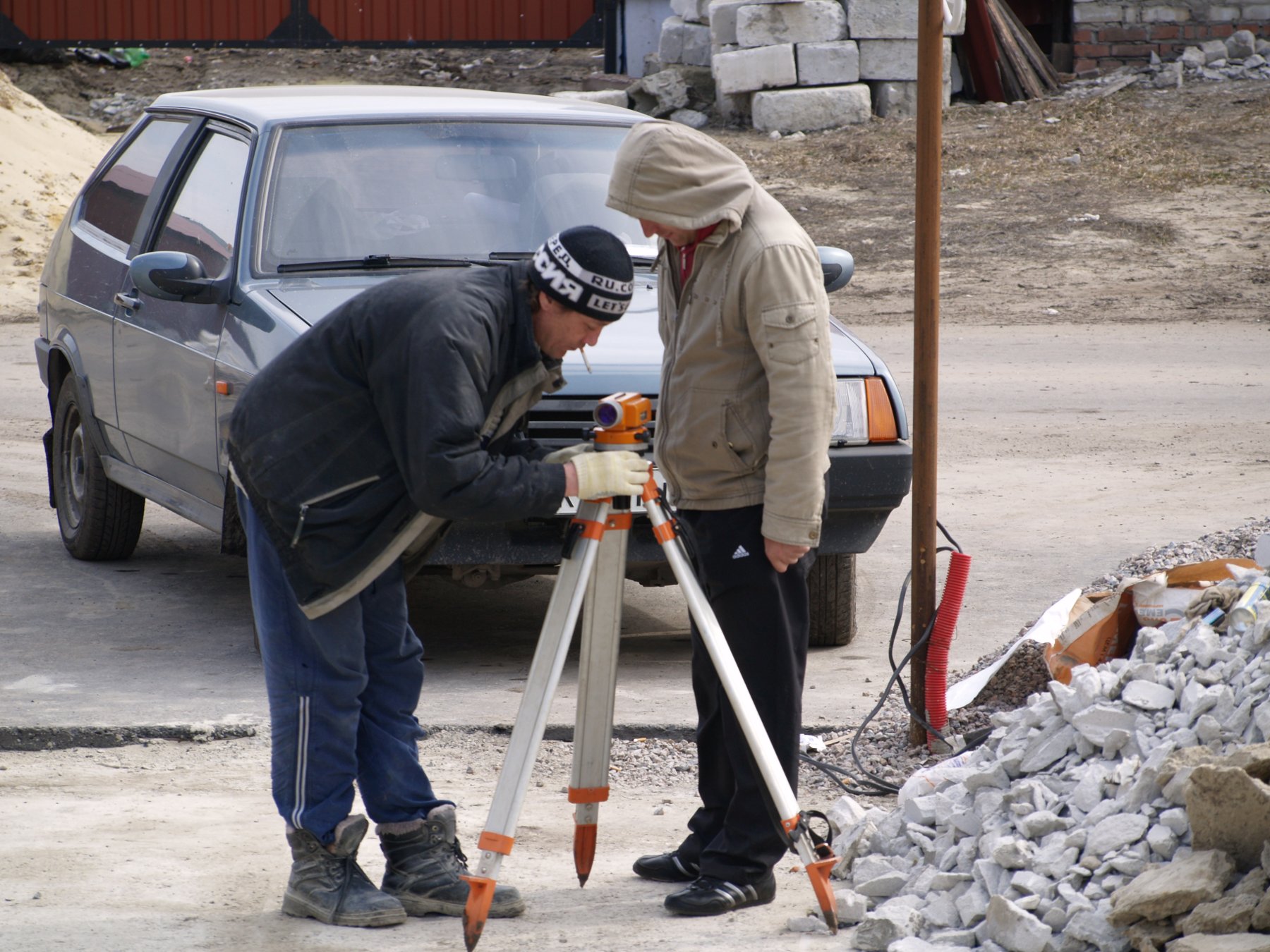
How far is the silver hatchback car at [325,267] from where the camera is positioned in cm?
539

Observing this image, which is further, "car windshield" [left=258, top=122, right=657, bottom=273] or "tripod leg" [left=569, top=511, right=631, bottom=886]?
"car windshield" [left=258, top=122, right=657, bottom=273]

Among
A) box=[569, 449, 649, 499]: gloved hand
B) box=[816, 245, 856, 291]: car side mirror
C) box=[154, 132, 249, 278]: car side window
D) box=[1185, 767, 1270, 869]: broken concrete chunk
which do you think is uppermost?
box=[154, 132, 249, 278]: car side window

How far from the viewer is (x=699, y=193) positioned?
3607 mm

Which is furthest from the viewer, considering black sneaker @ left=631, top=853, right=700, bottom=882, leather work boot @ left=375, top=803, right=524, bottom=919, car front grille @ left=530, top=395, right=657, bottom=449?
car front grille @ left=530, top=395, right=657, bottom=449

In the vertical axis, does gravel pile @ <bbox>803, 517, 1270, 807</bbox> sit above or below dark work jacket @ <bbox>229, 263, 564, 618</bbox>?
below

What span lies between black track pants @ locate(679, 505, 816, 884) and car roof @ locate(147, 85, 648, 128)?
2901mm

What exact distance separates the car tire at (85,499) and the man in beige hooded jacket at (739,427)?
3.89 m

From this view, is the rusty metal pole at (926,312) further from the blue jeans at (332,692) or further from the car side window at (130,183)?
the car side window at (130,183)

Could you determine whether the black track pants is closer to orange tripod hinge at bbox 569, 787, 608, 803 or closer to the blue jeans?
orange tripod hinge at bbox 569, 787, 608, 803

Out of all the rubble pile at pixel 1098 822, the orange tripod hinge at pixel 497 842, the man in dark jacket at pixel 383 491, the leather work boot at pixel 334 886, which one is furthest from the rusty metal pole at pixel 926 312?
the leather work boot at pixel 334 886

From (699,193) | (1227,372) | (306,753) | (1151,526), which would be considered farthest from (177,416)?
(1227,372)

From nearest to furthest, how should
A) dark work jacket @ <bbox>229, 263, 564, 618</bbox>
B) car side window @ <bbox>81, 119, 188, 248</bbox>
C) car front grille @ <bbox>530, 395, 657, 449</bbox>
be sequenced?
dark work jacket @ <bbox>229, 263, 564, 618</bbox> → car front grille @ <bbox>530, 395, 657, 449</bbox> → car side window @ <bbox>81, 119, 188, 248</bbox>

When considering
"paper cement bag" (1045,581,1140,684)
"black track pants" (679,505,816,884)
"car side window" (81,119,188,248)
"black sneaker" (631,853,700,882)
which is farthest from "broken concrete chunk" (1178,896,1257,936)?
"car side window" (81,119,188,248)

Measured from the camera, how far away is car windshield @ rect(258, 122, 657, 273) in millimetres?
5883
